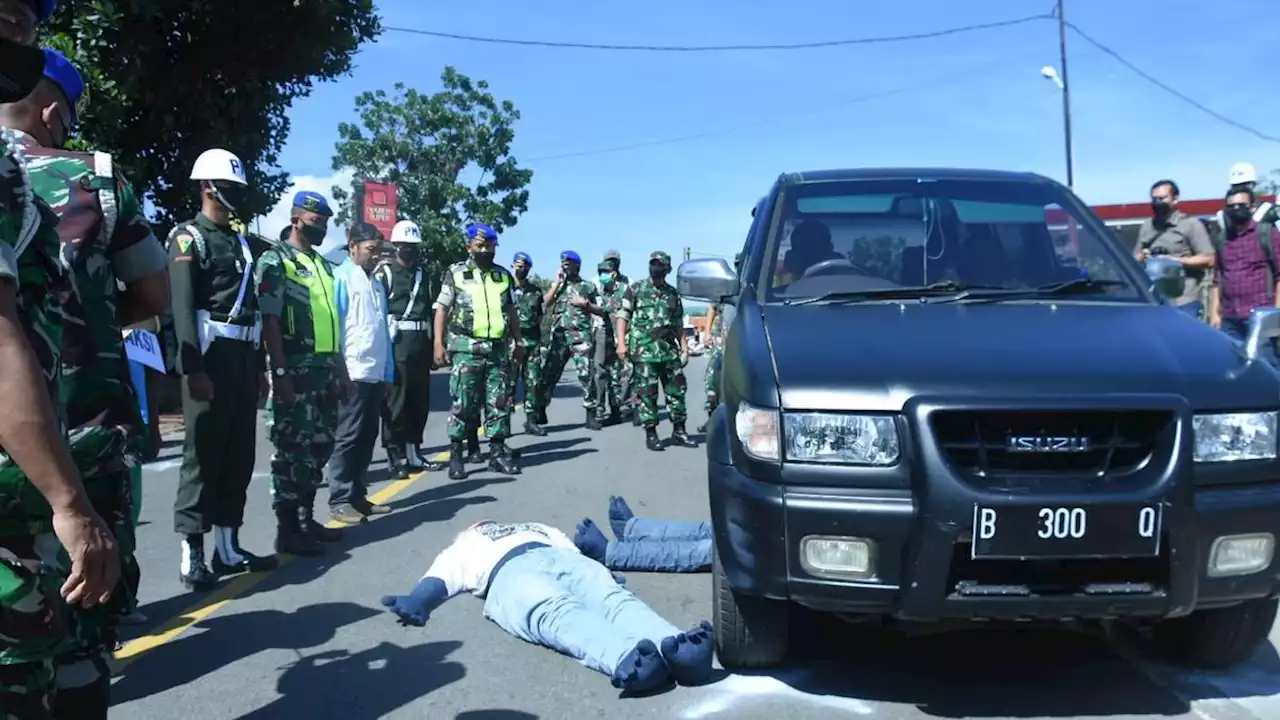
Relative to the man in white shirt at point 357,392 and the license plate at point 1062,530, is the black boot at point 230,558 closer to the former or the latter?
the man in white shirt at point 357,392

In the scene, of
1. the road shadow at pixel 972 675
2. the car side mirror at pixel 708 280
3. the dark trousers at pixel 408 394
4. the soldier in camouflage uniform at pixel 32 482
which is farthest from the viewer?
the dark trousers at pixel 408 394

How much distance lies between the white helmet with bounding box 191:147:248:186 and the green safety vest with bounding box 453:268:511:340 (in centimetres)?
359

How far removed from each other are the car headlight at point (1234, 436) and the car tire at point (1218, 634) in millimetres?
611

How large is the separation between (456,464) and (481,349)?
0.97 meters

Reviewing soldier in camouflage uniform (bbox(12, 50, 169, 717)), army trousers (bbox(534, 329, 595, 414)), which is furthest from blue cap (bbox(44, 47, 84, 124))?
army trousers (bbox(534, 329, 595, 414))

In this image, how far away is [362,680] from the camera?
396cm

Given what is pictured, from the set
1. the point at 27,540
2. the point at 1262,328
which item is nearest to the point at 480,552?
the point at 27,540

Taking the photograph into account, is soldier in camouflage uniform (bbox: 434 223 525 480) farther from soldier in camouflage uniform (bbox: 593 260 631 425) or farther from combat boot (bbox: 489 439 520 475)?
soldier in camouflage uniform (bbox: 593 260 631 425)

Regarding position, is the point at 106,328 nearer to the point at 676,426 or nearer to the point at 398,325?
the point at 398,325

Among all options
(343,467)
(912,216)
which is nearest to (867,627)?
(912,216)

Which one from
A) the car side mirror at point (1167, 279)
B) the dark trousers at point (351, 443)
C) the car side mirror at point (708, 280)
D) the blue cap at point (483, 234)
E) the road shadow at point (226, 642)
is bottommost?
the road shadow at point (226, 642)

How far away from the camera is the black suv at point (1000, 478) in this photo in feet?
10.2

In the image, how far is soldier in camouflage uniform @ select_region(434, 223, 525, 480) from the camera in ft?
28.7

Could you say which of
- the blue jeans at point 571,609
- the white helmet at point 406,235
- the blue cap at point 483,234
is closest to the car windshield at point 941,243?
the blue jeans at point 571,609
